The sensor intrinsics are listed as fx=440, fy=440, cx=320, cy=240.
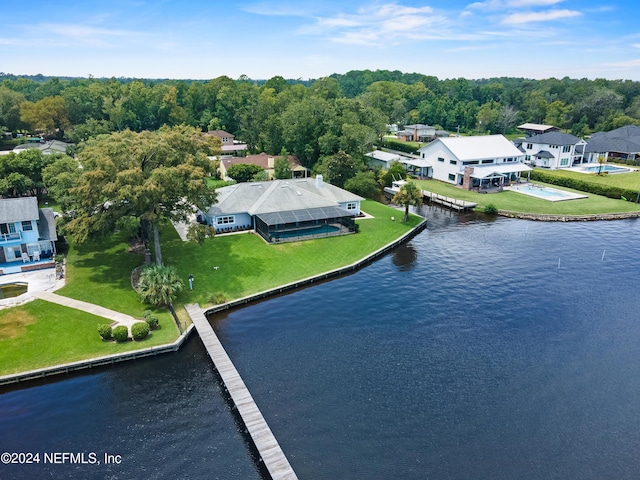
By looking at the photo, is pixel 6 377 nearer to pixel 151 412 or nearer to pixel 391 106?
pixel 151 412

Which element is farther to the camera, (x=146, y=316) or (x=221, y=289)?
(x=221, y=289)

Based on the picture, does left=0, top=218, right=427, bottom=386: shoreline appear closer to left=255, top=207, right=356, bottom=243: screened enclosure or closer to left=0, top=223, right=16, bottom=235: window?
left=255, top=207, right=356, bottom=243: screened enclosure

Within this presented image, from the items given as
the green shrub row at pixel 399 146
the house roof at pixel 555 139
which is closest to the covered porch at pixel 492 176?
the house roof at pixel 555 139

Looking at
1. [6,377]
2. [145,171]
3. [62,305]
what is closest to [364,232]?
[145,171]

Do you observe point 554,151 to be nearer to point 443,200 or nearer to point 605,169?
point 605,169

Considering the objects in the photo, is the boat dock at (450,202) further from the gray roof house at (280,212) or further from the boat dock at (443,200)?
the gray roof house at (280,212)
